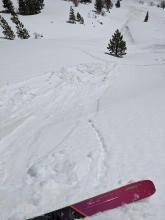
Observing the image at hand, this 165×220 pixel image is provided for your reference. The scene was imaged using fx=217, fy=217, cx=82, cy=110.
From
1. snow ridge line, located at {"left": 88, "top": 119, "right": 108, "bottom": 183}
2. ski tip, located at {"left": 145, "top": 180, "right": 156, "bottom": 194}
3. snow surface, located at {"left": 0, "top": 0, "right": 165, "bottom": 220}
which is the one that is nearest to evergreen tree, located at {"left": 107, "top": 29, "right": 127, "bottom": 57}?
snow surface, located at {"left": 0, "top": 0, "right": 165, "bottom": 220}

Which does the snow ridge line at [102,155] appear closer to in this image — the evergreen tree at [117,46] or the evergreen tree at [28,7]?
the evergreen tree at [117,46]

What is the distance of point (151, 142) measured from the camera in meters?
6.15

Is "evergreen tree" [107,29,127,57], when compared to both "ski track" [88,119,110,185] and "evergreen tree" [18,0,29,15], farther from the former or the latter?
"evergreen tree" [18,0,29,15]

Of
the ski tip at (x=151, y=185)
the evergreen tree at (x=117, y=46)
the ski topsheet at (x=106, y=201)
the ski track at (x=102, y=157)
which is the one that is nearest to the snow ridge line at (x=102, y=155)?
the ski track at (x=102, y=157)

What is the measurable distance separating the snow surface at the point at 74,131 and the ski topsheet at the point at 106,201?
5.1 inches

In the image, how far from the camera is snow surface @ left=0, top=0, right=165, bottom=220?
471cm

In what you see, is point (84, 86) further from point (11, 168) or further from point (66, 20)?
point (66, 20)

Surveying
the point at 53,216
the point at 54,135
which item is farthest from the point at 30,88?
the point at 53,216

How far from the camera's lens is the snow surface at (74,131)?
4.71 m

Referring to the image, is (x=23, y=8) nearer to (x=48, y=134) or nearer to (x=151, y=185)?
(x=48, y=134)

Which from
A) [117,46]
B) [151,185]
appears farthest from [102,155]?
[117,46]

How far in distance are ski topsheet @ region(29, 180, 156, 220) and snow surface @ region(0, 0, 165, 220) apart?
129 millimetres

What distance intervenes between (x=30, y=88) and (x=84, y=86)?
113 inches

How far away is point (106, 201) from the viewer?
13.8 ft
